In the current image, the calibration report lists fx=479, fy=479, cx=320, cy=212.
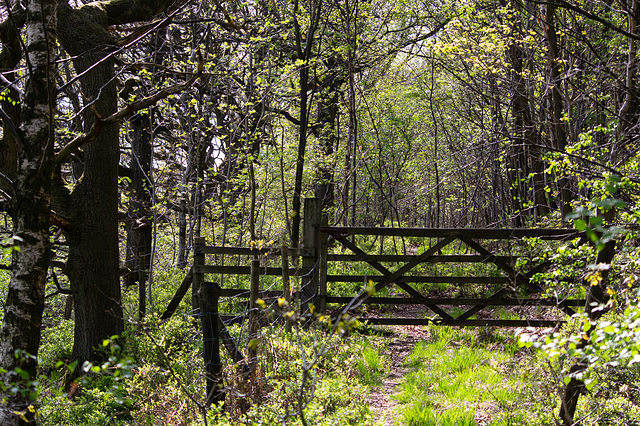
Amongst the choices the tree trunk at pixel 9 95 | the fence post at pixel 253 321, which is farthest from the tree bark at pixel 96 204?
the fence post at pixel 253 321

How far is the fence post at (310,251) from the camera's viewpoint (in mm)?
7027

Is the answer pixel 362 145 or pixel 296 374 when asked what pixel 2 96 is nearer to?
pixel 296 374

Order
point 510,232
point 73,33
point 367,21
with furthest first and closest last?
point 367,21 < point 510,232 < point 73,33

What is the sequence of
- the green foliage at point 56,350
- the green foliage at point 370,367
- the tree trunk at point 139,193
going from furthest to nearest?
the tree trunk at point 139,193, the green foliage at point 56,350, the green foliage at point 370,367

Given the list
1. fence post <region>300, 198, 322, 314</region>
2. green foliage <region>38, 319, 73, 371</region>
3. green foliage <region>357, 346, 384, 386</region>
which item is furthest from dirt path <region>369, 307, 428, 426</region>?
green foliage <region>38, 319, 73, 371</region>

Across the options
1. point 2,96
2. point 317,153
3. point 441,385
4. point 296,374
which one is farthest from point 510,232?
point 317,153

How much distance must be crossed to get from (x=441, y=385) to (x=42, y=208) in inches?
162

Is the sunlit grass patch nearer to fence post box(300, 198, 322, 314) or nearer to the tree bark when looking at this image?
fence post box(300, 198, 322, 314)

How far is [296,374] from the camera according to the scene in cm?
436

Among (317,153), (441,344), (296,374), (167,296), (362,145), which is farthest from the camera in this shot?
(362,145)

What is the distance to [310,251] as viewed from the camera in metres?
7.02

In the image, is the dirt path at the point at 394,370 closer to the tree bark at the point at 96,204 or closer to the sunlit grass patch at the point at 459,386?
the sunlit grass patch at the point at 459,386

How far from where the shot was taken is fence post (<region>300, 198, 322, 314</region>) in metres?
7.03

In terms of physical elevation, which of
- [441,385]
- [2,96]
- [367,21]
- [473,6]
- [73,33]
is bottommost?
[441,385]
